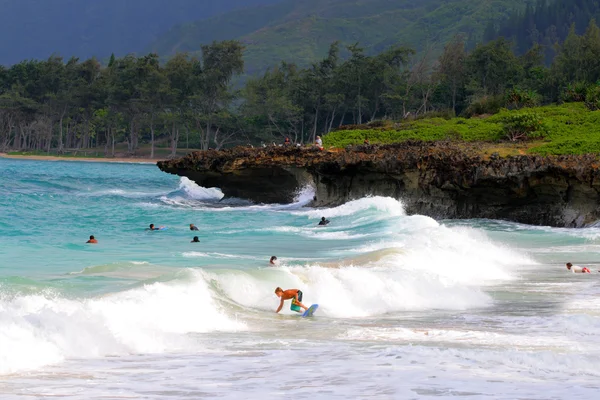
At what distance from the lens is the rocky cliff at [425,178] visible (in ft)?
113

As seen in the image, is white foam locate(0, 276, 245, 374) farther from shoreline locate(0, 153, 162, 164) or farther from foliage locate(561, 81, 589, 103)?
shoreline locate(0, 153, 162, 164)

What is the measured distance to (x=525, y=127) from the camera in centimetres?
4525

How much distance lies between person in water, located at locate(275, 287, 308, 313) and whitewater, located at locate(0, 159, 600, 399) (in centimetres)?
20

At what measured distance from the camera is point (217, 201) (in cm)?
5047

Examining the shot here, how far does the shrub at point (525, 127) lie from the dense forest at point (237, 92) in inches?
1741

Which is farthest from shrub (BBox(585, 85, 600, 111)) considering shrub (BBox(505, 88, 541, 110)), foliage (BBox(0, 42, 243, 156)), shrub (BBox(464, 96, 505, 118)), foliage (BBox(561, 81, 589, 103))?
foliage (BBox(0, 42, 243, 156))

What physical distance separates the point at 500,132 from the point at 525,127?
1385 millimetres

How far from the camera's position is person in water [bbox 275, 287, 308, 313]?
16.9 meters

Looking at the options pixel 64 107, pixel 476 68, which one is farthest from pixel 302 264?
pixel 64 107

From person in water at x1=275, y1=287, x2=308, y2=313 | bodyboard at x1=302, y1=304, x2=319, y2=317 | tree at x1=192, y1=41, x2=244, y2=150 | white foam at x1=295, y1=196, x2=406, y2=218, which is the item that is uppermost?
tree at x1=192, y1=41, x2=244, y2=150

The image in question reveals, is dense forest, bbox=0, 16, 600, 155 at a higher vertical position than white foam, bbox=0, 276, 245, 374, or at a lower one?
higher

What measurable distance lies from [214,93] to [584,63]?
184 ft

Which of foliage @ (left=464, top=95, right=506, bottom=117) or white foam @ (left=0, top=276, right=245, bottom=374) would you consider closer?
white foam @ (left=0, top=276, right=245, bottom=374)

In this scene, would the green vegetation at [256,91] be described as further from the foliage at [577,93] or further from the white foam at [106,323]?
the white foam at [106,323]
